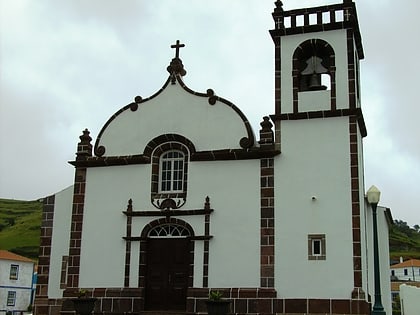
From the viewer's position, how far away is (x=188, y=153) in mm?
19938

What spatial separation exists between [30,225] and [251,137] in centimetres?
9196

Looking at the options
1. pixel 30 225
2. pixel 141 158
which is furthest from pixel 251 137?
pixel 30 225

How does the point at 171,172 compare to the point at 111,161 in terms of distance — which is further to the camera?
the point at 111,161

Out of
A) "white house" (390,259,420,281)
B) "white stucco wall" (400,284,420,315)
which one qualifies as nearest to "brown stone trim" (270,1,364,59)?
"white stucco wall" (400,284,420,315)

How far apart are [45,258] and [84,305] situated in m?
2.85

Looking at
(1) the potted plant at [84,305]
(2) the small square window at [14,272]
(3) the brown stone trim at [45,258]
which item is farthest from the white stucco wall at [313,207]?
(2) the small square window at [14,272]

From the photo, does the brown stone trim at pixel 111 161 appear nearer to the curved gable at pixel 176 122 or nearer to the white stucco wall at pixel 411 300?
the curved gable at pixel 176 122

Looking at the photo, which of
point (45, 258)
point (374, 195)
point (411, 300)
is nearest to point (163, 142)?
point (45, 258)

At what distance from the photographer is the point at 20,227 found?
10562cm

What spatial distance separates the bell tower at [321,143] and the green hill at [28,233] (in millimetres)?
72429

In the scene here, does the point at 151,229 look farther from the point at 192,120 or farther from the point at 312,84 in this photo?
the point at 312,84

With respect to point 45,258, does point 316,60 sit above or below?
above

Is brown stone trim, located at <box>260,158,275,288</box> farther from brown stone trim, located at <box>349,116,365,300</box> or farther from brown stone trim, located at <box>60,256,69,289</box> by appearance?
brown stone trim, located at <box>60,256,69,289</box>

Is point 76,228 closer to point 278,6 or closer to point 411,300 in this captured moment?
point 278,6
